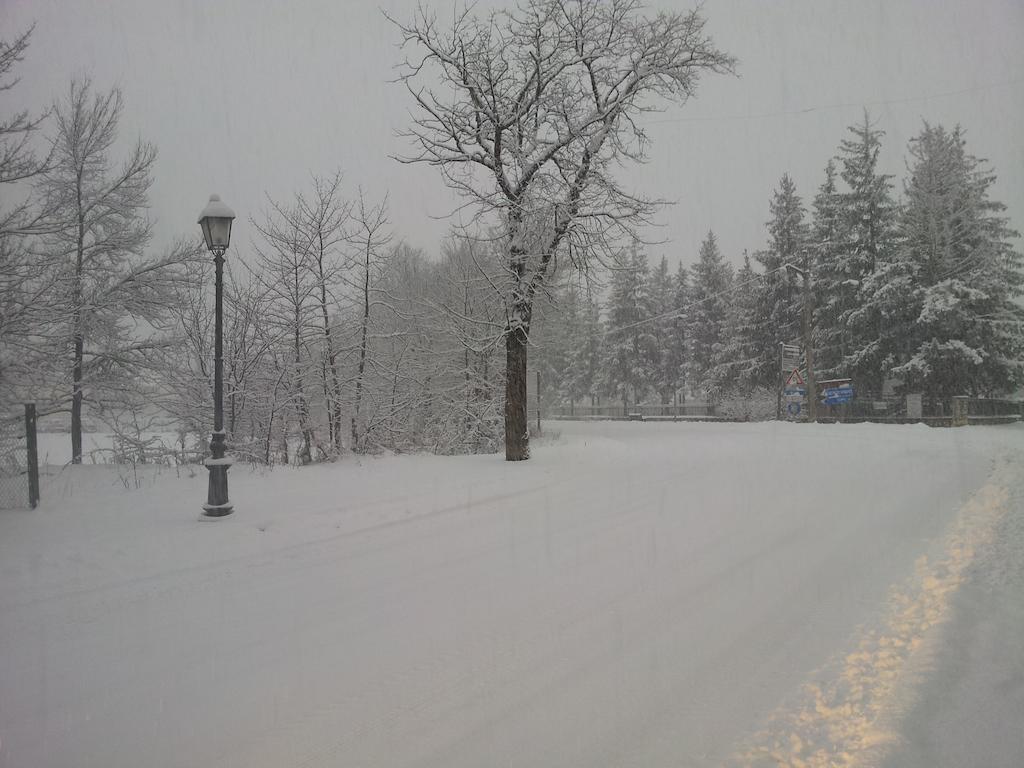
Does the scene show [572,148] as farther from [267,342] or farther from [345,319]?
[267,342]

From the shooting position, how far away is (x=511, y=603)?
4.48m

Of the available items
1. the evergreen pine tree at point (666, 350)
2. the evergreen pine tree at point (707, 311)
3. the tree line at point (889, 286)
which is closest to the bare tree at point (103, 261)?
the tree line at point (889, 286)

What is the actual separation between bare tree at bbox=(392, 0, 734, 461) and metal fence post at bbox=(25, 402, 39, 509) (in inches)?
313

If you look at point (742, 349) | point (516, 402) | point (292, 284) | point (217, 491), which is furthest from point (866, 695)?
point (742, 349)

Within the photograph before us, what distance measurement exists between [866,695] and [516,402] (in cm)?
1028

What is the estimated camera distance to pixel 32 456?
7922 mm

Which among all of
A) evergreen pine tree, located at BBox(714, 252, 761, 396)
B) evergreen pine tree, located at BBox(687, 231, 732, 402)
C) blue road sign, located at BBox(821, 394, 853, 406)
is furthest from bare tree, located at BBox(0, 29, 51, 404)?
evergreen pine tree, located at BBox(687, 231, 732, 402)

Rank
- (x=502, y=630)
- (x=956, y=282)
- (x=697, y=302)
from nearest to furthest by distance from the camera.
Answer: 1. (x=502, y=630)
2. (x=956, y=282)
3. (x=697, y=302)

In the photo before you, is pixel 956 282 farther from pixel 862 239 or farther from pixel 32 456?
pixel 32 456

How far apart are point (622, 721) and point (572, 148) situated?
12.3 metres

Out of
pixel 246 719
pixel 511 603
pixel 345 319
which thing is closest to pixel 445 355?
pixel 345 319

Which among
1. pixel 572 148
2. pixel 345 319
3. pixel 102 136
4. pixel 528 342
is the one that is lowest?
pixel 528 342

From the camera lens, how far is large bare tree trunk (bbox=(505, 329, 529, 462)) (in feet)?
41.8

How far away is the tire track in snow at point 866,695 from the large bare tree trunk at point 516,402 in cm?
864
